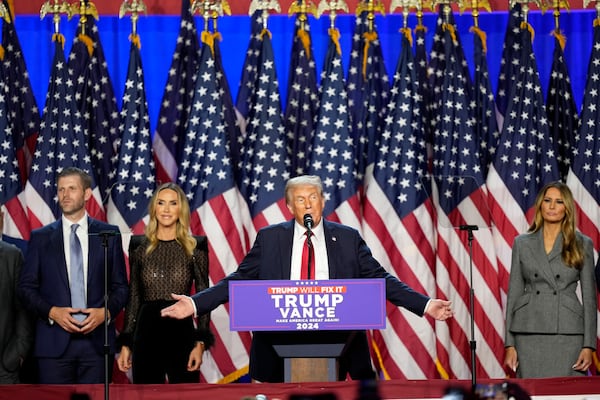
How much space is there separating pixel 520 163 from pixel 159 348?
2.82 metres

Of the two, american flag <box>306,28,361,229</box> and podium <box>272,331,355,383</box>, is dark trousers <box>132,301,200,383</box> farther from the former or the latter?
american flag <box>306,28,361,229</box>

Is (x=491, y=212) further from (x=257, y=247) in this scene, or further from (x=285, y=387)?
(x=285, y=387)

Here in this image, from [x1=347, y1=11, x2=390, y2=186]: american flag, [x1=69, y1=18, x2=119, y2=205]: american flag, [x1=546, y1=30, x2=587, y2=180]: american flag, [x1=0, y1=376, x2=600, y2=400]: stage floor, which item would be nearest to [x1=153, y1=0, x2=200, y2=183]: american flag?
[x1=69, y1=18, x2=119, y2=205]: american flag

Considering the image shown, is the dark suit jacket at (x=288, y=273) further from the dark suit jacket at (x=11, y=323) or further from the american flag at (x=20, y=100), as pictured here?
the american flag at (x=20, y=100)

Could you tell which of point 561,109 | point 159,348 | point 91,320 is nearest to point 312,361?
point 159,348

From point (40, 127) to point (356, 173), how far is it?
2.11 metres

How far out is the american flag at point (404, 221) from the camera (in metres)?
6.54

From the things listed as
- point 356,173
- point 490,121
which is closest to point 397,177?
point 356,173

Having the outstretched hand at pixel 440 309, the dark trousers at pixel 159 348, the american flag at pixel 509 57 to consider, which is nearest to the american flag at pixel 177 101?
the dark trousers at pixel 159 348

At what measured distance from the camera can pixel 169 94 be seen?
686 centimetres

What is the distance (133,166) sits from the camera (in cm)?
664

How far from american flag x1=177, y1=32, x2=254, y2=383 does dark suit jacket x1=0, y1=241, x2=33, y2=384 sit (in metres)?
1.36

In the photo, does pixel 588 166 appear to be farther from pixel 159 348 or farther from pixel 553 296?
pixel 159 348

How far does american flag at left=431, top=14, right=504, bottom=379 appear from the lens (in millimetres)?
6578
